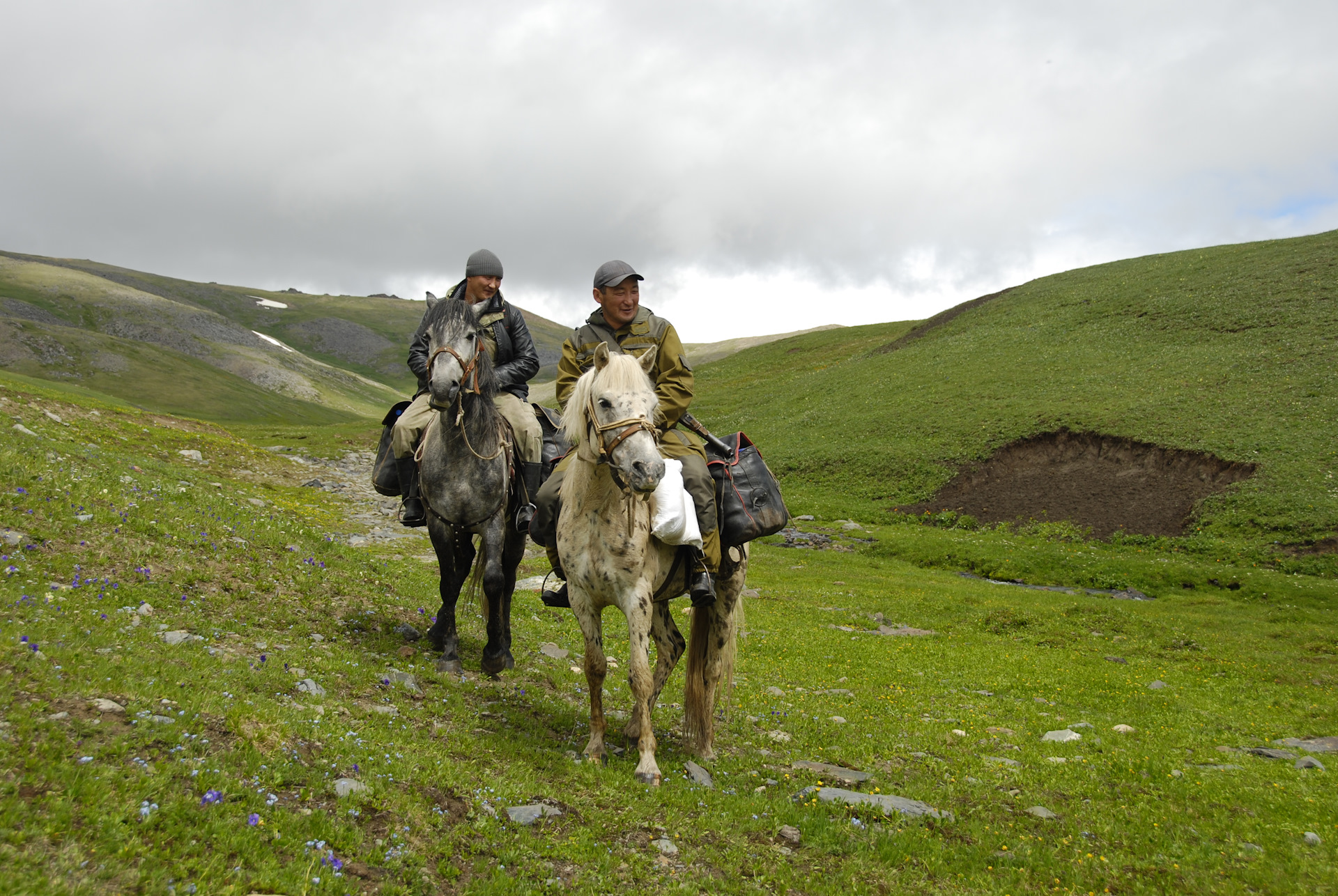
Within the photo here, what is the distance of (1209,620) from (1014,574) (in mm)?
7101

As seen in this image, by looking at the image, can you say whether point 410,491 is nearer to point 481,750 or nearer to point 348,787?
point 481,750

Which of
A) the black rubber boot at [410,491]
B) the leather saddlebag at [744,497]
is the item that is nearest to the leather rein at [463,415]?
the black rubber boot at [410,491]

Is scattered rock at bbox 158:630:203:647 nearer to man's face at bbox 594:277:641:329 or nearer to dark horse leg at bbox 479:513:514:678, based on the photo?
dark horse leg at bbox 479:513:514:678

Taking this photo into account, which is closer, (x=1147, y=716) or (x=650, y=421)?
(x=650, y=421)

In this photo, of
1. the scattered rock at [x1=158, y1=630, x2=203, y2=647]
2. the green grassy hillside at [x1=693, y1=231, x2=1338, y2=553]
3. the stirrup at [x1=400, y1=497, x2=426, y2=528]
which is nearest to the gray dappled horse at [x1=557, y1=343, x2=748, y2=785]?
the stirrup at [x1=400, y1=497, x2=426, y2=528]

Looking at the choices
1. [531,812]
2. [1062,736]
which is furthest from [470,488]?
[1062,736]

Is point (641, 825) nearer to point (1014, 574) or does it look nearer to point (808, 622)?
point (808, 622)

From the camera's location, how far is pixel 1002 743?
33.1 ft

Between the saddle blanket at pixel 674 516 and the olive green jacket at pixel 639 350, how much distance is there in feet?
2.23

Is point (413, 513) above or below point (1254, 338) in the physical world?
below

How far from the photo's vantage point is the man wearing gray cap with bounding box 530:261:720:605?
7973mm

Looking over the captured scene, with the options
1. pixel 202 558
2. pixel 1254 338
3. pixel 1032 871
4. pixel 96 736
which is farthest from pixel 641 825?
pixel 1254 338

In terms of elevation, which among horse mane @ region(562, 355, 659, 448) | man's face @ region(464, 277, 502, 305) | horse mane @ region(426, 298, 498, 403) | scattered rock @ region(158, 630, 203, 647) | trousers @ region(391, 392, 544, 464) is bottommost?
scattered rock @ region(158, 630, 203, 647)

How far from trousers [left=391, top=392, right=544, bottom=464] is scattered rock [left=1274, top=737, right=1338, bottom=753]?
11.6 metres
